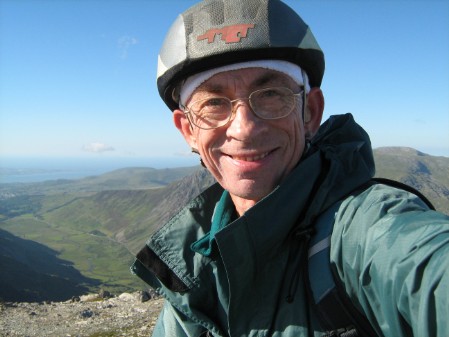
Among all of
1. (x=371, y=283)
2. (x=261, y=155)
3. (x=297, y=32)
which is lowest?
(x=371, y=283)

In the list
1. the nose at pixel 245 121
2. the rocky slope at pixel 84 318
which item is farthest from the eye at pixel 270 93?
the rocky slope at pixel 84 318

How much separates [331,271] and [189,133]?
286 centimetres

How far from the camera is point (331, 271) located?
3.12 meters

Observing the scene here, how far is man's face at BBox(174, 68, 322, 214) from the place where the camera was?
4.08 metres

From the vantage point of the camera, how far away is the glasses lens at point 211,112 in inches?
165

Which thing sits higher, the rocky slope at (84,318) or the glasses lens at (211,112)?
the glasses lens at (211,112)

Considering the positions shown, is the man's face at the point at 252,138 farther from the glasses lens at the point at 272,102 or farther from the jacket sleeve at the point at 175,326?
the jacket sleeve at the point at 175,326

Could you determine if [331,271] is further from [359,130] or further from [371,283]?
[359,130]

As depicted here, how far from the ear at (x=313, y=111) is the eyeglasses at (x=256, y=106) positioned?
0.39 m

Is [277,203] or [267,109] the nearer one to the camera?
[277,203]

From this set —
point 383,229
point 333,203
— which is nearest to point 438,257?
point 383,229

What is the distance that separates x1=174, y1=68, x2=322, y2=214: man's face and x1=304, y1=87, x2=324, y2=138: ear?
31cm

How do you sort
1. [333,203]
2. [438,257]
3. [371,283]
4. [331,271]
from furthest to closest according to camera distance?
[333,203] → [331,271] → [371,283] → [438,257]

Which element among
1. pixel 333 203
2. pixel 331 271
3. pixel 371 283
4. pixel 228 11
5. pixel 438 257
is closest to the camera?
pixel 438 257
